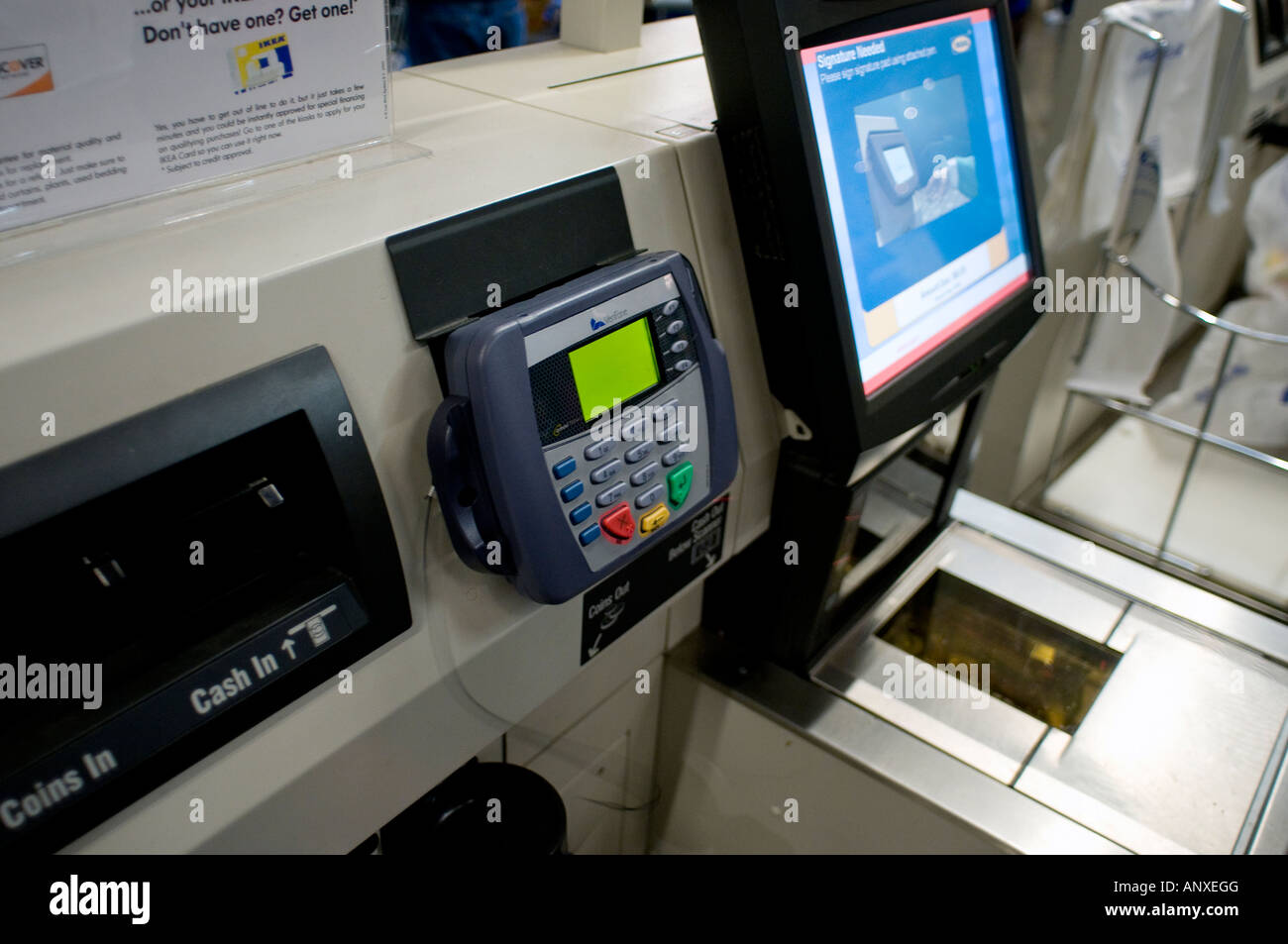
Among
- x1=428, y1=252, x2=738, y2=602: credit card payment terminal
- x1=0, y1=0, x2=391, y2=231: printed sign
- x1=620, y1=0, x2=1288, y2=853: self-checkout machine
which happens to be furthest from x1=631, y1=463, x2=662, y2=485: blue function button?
x1=0, y1=0, x2=391, y2=231: printed sign

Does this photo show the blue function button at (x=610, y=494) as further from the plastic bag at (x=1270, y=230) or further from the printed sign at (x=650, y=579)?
the plastic bag at (x=1270, y=230)

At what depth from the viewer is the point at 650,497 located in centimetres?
64

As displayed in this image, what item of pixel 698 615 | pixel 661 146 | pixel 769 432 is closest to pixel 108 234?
pixel 661 146

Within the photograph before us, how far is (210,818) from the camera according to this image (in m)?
0.50

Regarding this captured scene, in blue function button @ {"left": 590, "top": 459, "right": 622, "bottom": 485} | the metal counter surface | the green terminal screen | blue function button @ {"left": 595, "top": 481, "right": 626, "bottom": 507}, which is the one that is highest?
the green terminal screen

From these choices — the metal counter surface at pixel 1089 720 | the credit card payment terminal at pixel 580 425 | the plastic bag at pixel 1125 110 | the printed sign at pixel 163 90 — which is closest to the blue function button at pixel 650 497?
the credit card payment terminal at pixel 580 425

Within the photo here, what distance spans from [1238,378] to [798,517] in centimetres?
189

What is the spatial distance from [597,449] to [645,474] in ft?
0.17

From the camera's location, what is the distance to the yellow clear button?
64 centimetres

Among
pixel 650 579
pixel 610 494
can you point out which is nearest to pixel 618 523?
pixel 610 494

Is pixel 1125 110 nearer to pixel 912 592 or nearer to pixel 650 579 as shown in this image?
pixel 912 592

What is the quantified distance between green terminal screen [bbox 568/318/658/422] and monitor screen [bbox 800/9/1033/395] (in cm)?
17
